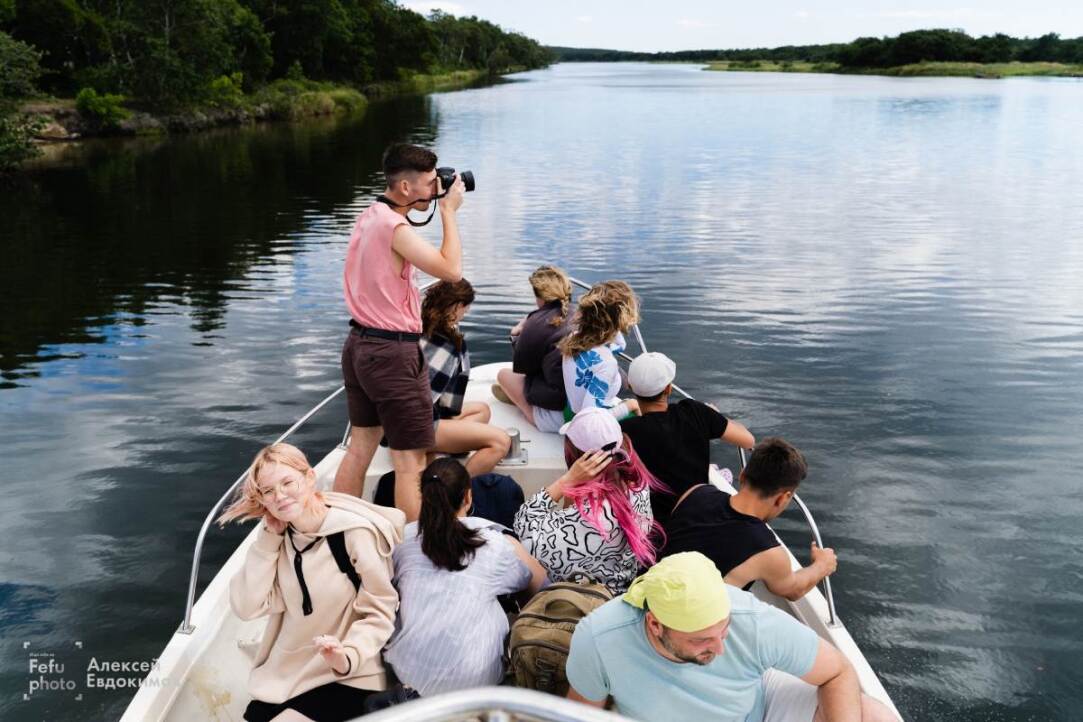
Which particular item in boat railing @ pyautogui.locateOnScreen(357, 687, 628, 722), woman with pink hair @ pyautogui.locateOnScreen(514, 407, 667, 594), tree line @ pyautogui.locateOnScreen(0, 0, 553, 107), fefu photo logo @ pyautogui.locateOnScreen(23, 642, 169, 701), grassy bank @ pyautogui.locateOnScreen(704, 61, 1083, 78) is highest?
grassy bank @ pyautogui.locateOnScreen(704, 61, 1083, 78)

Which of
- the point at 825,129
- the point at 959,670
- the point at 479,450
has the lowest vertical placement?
the point at 959,670

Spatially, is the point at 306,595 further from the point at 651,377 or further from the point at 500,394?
the point at 500,394

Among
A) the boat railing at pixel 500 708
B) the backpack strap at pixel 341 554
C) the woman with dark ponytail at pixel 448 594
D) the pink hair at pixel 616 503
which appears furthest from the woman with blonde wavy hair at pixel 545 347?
the boat railing at pixel 500 708

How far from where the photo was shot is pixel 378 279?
3.78 m

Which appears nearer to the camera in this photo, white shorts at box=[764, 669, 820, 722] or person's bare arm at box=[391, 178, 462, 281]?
white shorts at box=[764, 669, 820, 722]

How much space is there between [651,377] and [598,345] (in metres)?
0.77

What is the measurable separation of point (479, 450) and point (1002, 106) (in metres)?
54.2

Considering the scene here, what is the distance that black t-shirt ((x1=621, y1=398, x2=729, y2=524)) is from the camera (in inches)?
150

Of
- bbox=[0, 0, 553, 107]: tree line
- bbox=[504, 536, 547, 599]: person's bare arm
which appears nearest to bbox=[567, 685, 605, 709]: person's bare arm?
bbox=[504, 536, 547, 599]: person's bare arm

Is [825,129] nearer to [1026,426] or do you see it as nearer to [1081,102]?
[1081,102]

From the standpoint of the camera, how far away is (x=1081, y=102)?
51.5 metres

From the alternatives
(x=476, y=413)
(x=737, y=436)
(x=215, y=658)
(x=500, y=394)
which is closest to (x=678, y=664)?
(x=737, y=436)

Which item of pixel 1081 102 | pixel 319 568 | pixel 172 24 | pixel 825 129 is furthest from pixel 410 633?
pixel 1081 102

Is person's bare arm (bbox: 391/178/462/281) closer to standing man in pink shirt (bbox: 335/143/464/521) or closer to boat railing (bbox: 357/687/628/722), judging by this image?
standing man in pink shirt (bbox: 335/143/464/521)
